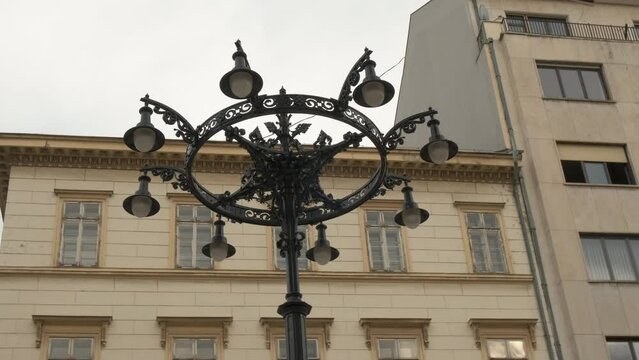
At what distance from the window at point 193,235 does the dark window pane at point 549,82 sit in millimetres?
10679

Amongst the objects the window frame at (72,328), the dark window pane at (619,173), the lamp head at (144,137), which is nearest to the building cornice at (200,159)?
the dark window pane at (619,173)

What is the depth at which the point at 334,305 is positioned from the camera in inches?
771

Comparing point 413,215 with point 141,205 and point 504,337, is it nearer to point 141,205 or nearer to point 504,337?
point 141,205

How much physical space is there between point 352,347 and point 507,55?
10.6 meters

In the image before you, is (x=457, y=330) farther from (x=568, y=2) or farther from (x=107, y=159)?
(x=568, y=2)

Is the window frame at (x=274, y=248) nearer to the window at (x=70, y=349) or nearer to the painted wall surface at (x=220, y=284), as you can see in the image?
the painted wall surface at (x=220, y=284)

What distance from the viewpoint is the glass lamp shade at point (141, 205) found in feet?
37.0

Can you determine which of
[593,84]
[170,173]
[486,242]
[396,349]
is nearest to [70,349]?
[396,349]

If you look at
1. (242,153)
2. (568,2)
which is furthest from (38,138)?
(568,2)

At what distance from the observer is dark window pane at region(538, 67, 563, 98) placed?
964 inches

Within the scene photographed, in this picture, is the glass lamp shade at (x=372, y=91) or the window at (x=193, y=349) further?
the window at (x=193, y=349)

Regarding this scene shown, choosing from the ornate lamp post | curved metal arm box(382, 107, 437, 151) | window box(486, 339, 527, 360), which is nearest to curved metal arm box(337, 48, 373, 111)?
the ornate lamp post

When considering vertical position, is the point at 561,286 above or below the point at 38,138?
below

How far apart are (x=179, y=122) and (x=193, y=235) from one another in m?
10.00
